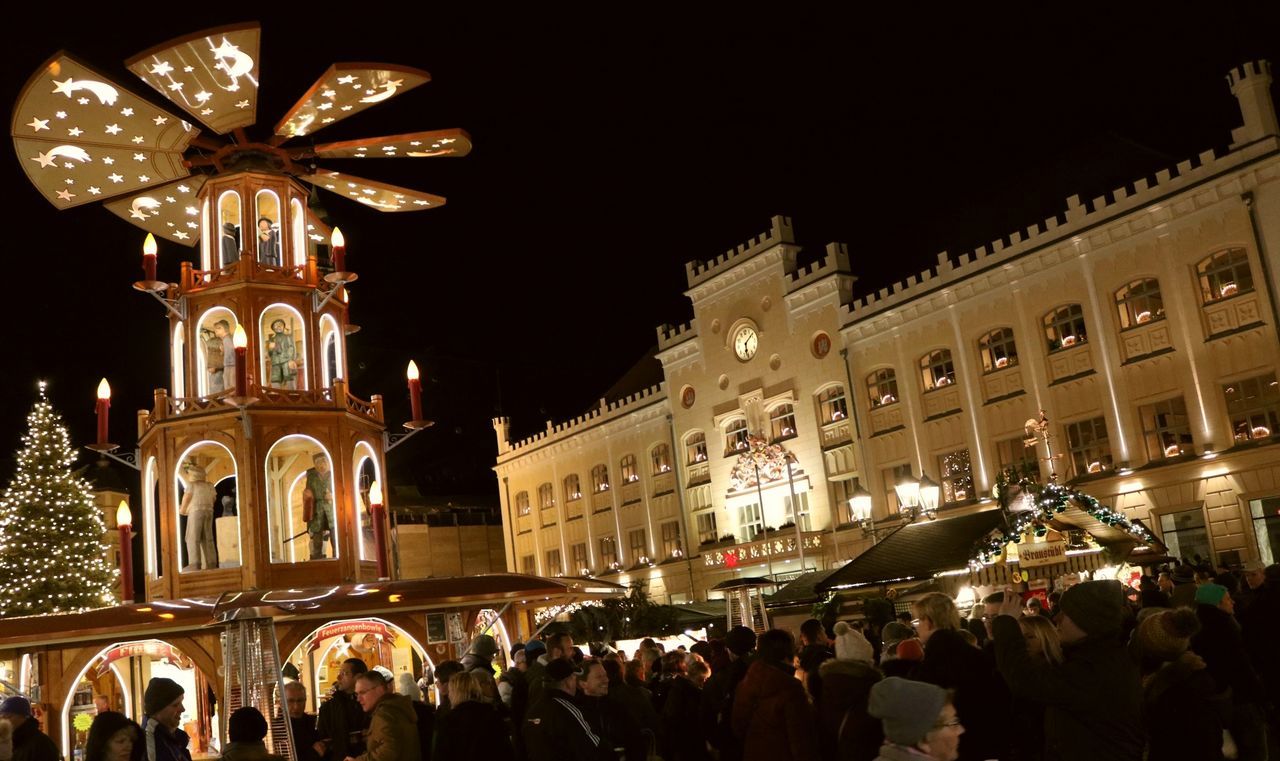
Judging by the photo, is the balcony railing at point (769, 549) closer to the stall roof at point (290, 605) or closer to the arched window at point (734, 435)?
the arched window at point (734, 435)

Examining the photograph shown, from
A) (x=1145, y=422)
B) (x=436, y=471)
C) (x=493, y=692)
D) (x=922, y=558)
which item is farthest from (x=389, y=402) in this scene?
(x=493, y=692)

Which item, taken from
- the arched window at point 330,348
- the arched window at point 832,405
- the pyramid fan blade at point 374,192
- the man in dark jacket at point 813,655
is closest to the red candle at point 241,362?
the arched window at point 330,348

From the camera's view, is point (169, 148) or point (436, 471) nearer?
point (169, 148)

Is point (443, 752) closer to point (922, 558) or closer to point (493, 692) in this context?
point (493, 692)

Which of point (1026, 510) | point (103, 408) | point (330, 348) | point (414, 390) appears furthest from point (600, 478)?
point (103, 408)

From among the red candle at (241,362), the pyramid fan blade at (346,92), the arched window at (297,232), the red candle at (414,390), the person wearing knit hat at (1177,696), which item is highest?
the pyramid fan blade at (346,92)

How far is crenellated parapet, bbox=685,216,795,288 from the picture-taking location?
129 feet

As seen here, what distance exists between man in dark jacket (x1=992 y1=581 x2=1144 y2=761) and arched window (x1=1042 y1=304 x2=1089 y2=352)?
2749 cm

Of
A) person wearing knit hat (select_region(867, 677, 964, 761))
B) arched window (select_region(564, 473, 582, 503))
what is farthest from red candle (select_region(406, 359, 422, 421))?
arched window (select_region(564, 473, 582, 503))

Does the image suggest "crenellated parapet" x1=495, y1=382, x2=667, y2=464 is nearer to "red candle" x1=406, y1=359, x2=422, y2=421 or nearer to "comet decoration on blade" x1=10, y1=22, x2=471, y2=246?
"comet decoration on blade" x1=10, y1=22, x2=471, y2=246

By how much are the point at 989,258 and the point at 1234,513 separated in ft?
32.0

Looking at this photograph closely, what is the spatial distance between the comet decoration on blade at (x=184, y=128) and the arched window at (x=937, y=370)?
1874 cm

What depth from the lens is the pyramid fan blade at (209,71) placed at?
1625 cm

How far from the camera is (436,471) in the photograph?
58.0 m
